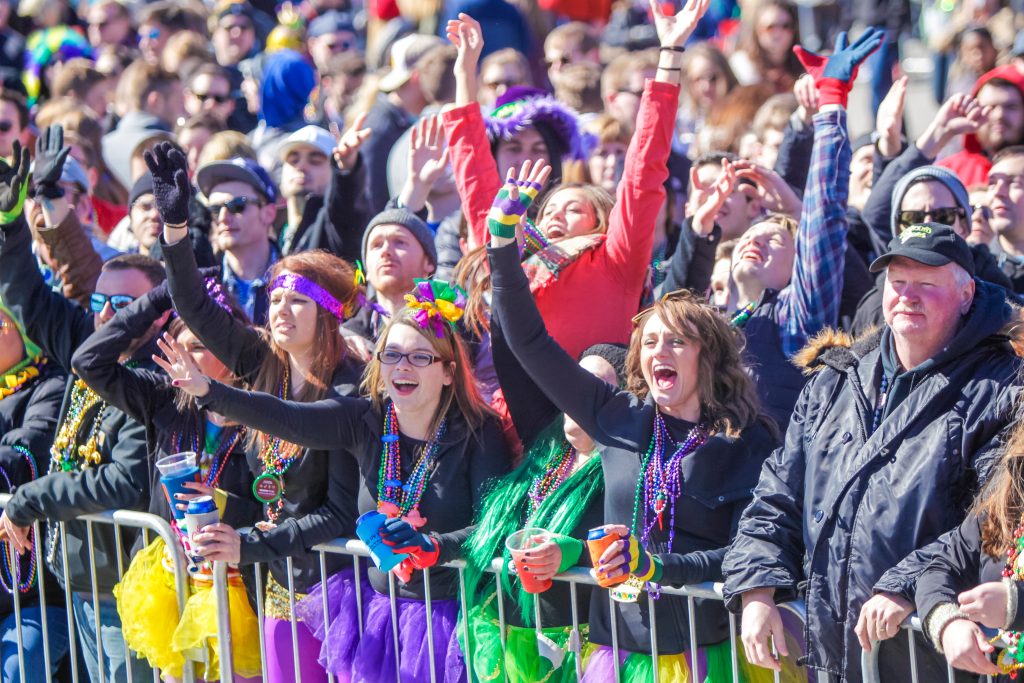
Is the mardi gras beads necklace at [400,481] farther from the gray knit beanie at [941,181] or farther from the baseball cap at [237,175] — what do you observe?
the baseball cap at [237,175]

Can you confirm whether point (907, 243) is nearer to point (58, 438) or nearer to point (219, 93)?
point (58, 438)

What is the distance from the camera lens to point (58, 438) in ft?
18.1

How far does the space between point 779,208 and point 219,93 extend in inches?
180

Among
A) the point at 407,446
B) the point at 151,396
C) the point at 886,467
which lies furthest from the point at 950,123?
the point at 151,396

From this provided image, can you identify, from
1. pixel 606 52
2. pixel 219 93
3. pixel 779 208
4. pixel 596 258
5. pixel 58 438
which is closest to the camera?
pixel 596 258

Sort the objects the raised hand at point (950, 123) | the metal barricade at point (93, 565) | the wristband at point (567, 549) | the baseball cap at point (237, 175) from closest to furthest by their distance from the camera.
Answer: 1. the wristband at point (567, 549)
2. the metal barricade at point (93, 565)
3. the raised hand at point (950, 123)
4. the baseball cap at point (237, 175)

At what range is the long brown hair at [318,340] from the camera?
5.10 m

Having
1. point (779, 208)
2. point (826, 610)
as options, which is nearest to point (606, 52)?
point (779, 208)

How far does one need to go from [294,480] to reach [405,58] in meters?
4.01

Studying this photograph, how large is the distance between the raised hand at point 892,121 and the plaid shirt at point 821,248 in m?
0.93

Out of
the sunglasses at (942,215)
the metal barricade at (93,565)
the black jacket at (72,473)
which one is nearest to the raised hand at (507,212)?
the sunglasses at (942,215)

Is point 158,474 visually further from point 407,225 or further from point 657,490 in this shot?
point 657,490

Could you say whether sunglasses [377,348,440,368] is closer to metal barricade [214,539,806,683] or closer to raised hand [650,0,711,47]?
metal barricade [214,539,806,683]

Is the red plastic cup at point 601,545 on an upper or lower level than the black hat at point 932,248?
lower
